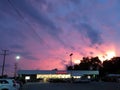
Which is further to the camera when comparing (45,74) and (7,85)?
(45,74)

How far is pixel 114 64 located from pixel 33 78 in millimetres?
63005

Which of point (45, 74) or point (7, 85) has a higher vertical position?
point (45, 74)

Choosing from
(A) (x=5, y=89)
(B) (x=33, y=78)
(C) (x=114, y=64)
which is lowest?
(A) (x=5, y=89)

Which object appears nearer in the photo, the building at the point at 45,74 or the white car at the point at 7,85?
the white car at the point at 7,85

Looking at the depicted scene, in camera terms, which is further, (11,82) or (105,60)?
(105,60)

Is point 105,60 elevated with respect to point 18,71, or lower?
elevated

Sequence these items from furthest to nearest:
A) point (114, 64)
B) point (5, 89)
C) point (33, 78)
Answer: point (114, 64) → point (33, 78) → point (5, 89)

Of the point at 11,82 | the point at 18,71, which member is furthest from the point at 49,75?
the point at 11,82

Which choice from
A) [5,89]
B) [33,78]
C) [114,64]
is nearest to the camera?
[5,89]

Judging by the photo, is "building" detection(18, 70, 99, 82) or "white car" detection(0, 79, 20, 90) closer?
"white car" detection(0, 79, 20, 90)

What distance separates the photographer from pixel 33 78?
142 meters

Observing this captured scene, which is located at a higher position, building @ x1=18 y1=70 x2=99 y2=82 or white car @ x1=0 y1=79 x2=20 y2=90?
building @ x1=18 y1=70 x2=99 y2=82

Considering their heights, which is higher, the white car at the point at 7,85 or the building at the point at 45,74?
the building at the point at 45,74

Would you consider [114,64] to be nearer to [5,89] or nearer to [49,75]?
[49,75]
